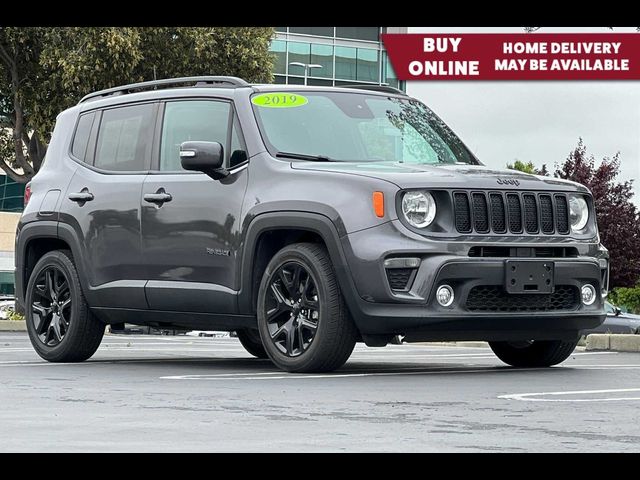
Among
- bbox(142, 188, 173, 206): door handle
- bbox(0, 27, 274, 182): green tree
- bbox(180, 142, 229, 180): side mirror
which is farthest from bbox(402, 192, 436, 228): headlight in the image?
bbox(0, 27, 274, 182): green tree

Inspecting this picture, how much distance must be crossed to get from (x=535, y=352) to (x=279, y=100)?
2.70 metres

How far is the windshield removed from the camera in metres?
11.1

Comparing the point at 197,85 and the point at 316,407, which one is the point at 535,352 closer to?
the point at 197,85

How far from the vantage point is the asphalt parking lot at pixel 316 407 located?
6.39 metres

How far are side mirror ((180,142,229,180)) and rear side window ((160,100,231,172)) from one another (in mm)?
442

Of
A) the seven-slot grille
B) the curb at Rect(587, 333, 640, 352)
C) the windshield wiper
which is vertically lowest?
the curb at Rect(587, 333, 640, 352)

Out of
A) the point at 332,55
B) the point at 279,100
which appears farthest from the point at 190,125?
the point at 332,55

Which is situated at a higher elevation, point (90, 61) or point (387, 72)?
point (387, 72)

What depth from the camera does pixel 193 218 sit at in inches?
441

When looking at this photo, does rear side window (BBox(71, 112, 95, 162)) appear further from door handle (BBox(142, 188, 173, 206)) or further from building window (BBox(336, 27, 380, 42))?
building window (BBox(336, 27, 380, 42))

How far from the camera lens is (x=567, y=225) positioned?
10836 mm
